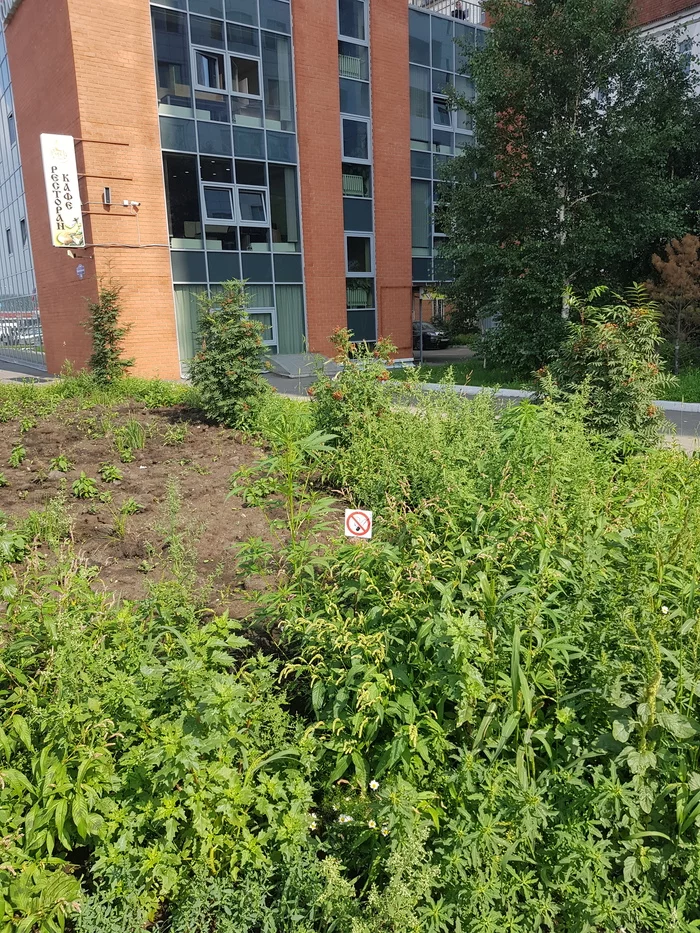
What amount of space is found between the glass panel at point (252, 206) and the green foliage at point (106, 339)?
208 inches

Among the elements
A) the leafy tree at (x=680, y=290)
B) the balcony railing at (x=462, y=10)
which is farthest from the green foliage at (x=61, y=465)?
the balcony railing at (x=462, y=10)

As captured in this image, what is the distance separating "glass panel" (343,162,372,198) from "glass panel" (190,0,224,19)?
5.49 m

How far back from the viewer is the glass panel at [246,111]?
18219mm

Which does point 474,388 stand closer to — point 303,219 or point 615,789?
point 303,219

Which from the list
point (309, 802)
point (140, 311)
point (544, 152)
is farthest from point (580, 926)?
point (140, 311)

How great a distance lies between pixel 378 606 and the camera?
2531 millimetres

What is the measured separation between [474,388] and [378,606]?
39.9 ft

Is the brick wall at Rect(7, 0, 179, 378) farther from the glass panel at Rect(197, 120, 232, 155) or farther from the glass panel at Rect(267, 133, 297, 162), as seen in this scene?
the glass panel at Rect(267, 133, 297, 162)

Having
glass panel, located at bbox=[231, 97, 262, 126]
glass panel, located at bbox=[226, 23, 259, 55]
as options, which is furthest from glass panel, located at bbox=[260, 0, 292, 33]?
glass panel, located at bbox=[231, 97, 262, 126]

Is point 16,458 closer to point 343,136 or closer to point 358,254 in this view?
point 358,254

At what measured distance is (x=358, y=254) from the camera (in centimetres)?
2184

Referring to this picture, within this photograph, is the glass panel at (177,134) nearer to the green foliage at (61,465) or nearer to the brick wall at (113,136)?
the brick wall at (113,136)

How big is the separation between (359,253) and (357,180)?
2.34m

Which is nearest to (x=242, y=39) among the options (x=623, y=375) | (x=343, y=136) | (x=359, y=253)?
(x=343, y=136)
